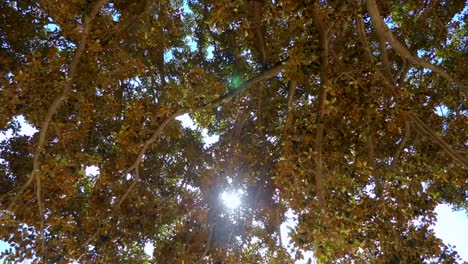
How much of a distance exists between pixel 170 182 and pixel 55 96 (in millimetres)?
3599

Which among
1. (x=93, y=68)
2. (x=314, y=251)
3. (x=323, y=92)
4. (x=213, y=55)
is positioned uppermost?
(x=213, y=55)

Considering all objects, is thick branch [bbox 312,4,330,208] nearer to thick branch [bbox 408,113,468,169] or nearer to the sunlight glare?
thick branch [bbox 408,113,468,169]

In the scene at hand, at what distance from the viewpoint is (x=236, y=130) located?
8023 millimetres

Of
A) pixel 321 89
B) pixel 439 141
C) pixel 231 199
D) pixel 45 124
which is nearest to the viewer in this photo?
pixel 439 141

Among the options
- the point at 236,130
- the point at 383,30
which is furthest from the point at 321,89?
the point at 236,130

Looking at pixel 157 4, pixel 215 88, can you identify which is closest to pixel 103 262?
pixel 215 88

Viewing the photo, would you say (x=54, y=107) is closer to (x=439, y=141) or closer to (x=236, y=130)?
(x=236, y=130)

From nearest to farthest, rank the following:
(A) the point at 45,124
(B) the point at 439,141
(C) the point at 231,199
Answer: (B) the point at 439,141
(A) the point at 45,124
(C) the point at 231,199

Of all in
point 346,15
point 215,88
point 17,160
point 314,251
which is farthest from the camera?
point 17,160

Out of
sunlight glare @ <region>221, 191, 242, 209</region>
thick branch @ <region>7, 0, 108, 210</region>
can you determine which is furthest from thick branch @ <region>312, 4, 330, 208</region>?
sunlight glare @ <region>221, 191, 242, 209</region>

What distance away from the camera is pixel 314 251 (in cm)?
451

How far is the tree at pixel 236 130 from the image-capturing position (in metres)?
5.04

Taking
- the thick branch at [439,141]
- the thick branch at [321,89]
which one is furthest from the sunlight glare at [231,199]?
the thick branch at [439,141]

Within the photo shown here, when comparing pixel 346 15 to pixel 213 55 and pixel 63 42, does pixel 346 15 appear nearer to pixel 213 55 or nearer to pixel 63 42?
pixel 213 55
